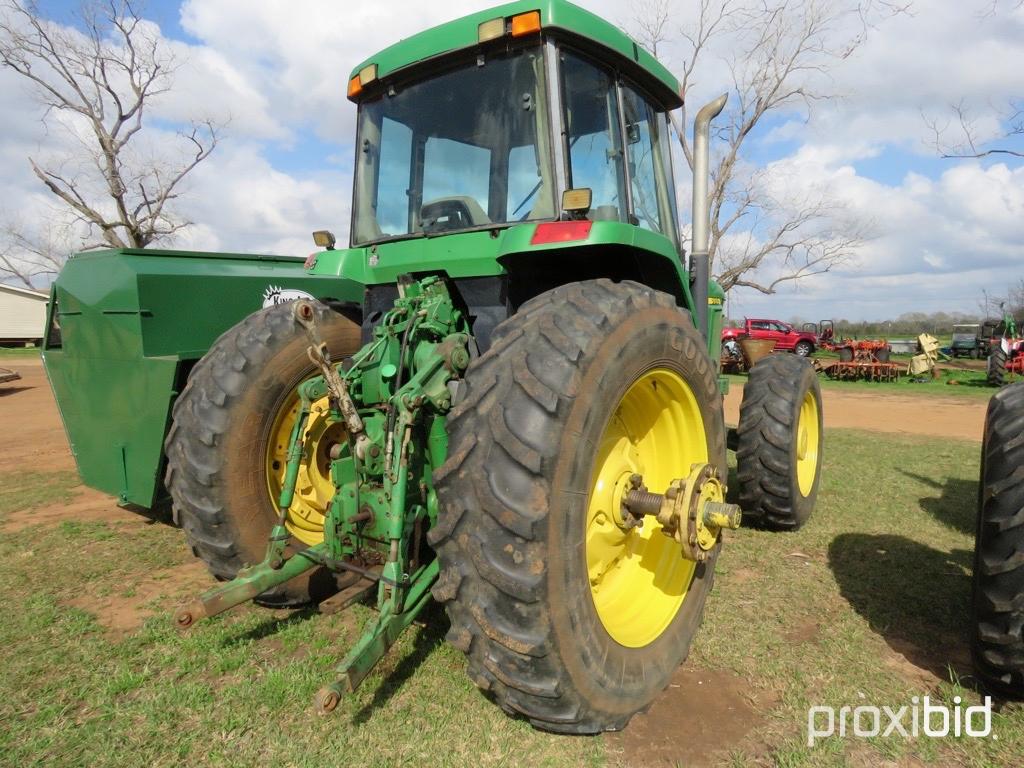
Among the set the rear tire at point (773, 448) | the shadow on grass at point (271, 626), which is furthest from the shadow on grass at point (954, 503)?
the shadow on grass at point (271, 626)

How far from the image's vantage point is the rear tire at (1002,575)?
7.24ft

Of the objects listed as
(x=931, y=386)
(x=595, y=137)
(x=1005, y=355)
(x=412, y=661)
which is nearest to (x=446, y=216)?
(x=595, y=137)

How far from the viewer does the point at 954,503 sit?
526cm

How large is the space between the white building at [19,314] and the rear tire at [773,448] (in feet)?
121

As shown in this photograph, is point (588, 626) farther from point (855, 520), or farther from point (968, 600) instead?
point (855, 520)

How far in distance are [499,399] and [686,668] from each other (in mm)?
1583

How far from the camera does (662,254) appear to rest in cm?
290

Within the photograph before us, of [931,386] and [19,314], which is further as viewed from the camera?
[19,314]

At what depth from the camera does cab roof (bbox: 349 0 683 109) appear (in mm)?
2758

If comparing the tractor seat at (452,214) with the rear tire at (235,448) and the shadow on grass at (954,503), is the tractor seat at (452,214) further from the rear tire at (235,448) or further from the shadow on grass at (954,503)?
the shadow on grass at (954,503)

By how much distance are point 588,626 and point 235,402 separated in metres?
1.90

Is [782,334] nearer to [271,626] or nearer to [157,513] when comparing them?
[157,513]

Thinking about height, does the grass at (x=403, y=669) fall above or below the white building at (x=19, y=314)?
below

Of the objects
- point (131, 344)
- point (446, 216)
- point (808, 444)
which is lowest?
point (808, 444)
